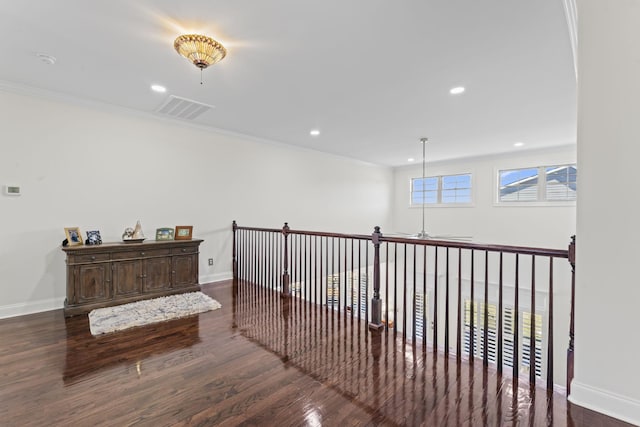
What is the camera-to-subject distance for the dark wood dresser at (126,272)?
3324mm

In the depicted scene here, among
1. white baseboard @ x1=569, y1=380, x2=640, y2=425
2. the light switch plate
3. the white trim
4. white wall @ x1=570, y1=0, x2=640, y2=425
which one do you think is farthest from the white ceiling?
white baseboard @ x1=569, y1=380, x2=640, y2=425

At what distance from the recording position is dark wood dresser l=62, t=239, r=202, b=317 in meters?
3.32

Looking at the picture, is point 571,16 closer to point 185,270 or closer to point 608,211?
point 608,211

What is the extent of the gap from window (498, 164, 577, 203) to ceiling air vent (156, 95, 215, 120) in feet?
21.6

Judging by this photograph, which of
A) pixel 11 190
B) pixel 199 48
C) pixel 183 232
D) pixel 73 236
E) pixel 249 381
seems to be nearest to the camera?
pixel 249 381

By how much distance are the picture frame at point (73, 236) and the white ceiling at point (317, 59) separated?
1.67 meters

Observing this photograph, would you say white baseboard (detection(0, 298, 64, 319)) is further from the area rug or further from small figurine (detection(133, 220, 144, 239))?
small figurine (detection(133, 220, 144, 239))

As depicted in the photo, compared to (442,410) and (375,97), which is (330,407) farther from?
(375,97)

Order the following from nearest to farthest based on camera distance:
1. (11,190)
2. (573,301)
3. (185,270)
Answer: (573,301) → (11,190) → (185,270)

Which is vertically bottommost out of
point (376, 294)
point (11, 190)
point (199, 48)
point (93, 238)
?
point (376, 294)

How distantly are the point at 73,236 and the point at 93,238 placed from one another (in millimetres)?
195

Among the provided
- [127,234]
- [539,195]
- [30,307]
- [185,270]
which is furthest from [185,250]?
[539,195]

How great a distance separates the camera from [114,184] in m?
3.96

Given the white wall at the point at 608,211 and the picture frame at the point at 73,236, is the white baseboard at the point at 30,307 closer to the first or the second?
the picture frame at the point at 73,236
